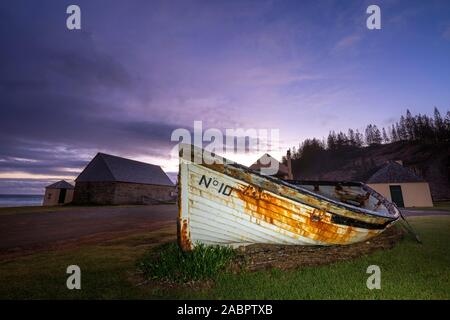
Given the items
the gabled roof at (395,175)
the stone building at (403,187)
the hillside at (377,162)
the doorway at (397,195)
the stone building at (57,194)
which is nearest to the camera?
the stone building at (403,187)

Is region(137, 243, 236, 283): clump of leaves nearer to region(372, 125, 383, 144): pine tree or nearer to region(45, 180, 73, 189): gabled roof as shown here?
region(45, 180, 73, 189): gabled roof

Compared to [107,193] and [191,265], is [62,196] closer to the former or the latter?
[107,193]

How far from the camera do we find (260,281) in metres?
4.02

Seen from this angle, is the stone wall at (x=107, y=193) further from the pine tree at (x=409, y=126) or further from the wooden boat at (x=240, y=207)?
the pine tree at (x=409, y=126)

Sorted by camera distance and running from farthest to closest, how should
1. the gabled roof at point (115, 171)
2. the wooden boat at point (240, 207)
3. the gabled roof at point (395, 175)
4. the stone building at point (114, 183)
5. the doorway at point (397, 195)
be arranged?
the gabled roof at point (115, 171) → the stone building at point (114, 183) → the gabled roof at point (395, 175) → the doorway at point (397, 195) → the wooden boat at point (240, 207)

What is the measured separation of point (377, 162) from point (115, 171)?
80.7 m

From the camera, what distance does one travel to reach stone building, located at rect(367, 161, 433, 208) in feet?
82.6

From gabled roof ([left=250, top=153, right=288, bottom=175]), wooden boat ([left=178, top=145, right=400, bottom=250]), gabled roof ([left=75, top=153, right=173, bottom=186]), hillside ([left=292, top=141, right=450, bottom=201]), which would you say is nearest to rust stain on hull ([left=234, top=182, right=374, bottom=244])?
wooden boat ([left=178, top=145, right=400, bottom=250])

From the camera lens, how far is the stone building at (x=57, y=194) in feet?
124

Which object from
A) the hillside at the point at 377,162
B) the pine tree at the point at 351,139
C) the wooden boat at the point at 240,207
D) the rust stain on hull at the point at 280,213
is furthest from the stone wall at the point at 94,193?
the pine tree at the point at 351,139

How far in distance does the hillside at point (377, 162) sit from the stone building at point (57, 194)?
5024 centimetres

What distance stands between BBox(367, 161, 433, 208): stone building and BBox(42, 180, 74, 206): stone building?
46915 millimetres

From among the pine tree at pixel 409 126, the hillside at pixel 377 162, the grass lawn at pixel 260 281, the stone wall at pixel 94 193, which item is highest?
the pine tree at pixel 409 126

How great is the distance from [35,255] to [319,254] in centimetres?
756
